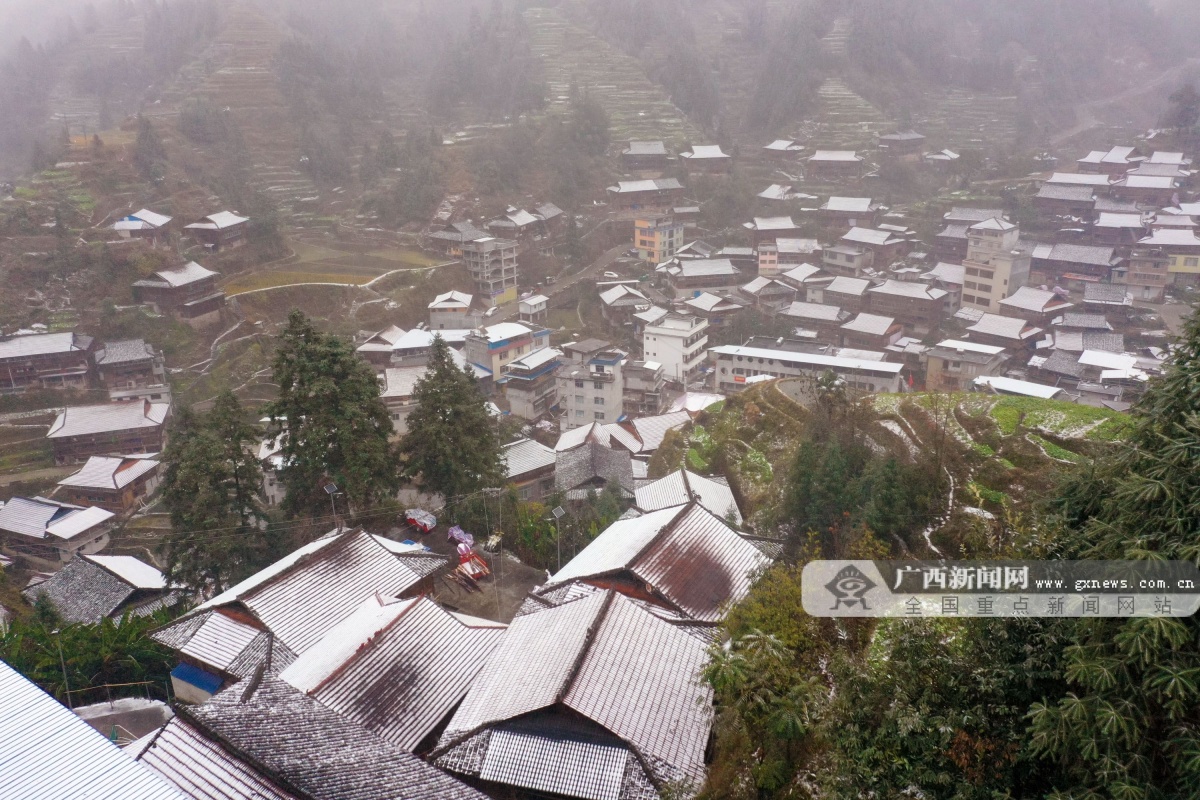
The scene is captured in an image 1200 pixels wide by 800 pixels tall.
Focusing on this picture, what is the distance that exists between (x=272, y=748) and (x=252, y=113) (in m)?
60.1

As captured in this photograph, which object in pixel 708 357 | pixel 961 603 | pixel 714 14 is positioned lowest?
pixel 708 357

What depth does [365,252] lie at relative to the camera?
4594 centimetres

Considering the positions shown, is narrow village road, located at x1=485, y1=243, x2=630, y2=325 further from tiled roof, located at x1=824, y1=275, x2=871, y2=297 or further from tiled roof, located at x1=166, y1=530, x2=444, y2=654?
tiled roof, located at x1=166, y1=530, x2=444, y2=654

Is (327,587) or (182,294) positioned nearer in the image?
(327,587)

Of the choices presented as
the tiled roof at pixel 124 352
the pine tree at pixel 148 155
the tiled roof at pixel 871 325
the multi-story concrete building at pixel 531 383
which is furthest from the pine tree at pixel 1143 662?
the pine tree at pixel 148 155

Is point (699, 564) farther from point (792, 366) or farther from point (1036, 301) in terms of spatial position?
point (1036, 301)

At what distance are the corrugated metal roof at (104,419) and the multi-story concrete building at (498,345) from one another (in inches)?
502

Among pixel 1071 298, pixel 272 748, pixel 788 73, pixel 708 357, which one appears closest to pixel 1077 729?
pixel 272 748

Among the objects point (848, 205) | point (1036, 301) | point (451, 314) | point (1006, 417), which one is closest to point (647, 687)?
point (1006, 417)

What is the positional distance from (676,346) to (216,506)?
2315cm

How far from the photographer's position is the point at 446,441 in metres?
16.8

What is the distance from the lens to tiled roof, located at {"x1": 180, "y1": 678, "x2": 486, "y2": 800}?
727 cm

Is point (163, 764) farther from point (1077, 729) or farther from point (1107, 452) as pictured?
point (1107, 452)

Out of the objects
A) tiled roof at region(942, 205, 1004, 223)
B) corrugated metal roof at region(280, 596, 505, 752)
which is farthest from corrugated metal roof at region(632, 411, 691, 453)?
tiled roof at region(942, 205, 1004, 223)
